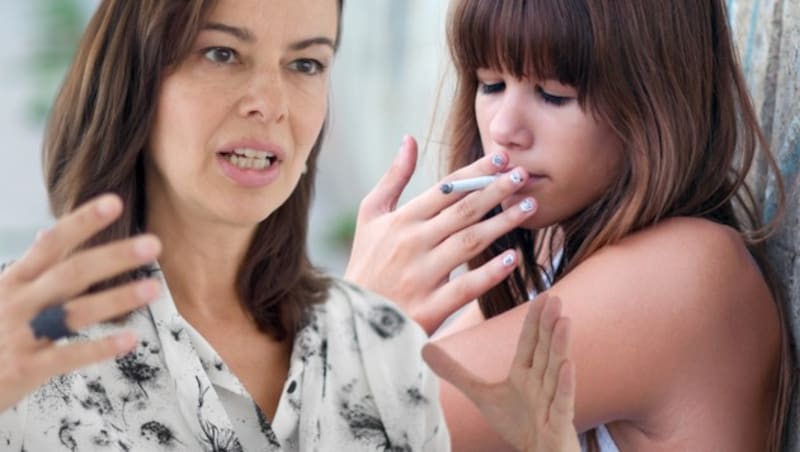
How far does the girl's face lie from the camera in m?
0.94

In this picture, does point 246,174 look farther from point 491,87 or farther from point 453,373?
point 491,87

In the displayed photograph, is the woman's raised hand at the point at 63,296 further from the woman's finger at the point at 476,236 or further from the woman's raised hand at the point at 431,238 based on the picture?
the woman's finger at the point at 476,236

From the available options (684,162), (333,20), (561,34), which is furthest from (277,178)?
(684,162)

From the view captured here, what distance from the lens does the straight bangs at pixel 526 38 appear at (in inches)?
37.4

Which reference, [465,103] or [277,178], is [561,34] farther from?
[277,178]

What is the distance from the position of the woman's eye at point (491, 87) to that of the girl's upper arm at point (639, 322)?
0.52ft

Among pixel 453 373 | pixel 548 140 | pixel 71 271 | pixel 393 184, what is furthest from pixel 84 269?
pixel 548 140

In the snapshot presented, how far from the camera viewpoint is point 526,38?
0.95 metres

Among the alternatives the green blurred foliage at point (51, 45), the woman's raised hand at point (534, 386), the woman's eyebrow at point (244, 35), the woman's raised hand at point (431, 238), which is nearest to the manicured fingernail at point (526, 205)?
the woman's raised hand at point (431, 238)

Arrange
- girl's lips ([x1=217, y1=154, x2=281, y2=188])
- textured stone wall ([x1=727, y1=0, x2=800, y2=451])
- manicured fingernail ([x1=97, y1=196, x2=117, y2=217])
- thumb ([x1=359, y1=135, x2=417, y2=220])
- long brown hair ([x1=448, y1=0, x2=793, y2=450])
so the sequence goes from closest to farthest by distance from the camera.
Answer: manicured fingernail ([x1=97, y1=196, x2=117, y2=217])
girl's lips ([x1=217, y1=154, x2=281, y2=188])
thumb ([x1=359, y1=135, x2=417, y2=220])
long brown hair ([x1=448, y1=0, x2=793, y2=450])
textured stone wall ([x1=727, y1=0, x2=800, y2=451])

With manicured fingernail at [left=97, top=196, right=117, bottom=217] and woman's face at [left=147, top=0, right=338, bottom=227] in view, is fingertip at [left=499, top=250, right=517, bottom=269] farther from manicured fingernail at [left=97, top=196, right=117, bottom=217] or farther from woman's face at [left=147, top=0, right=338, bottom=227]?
manicured fingernail at [left=97, top=196, right=117, bottom=217]

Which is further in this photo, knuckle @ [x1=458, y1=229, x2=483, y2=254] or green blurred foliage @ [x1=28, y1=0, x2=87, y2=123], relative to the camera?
knuckle @ [x1=458, y1=229, x2=483, y2=254]

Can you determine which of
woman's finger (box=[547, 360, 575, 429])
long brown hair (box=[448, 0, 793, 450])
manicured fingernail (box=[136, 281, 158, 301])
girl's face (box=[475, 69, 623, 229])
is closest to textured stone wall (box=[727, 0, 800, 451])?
long brown hair (box=[448, 0, 793, 450])

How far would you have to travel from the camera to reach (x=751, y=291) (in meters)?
1.08
